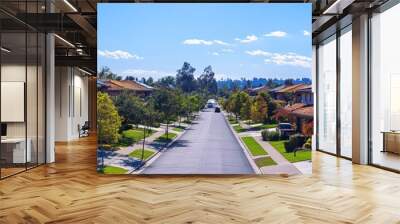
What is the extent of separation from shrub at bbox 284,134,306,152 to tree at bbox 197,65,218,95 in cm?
153

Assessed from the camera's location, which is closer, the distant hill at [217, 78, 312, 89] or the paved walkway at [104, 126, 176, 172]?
the paved walkway at [104, 126, 176, 172]

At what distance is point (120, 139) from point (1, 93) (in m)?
2.11

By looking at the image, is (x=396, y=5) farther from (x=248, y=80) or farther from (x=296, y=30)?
(x=248, y=80)

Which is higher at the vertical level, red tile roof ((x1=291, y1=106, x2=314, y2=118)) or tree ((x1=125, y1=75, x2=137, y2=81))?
tree ((x1=125, y1=75, x2=137, y2=81))

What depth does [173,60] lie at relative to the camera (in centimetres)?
709

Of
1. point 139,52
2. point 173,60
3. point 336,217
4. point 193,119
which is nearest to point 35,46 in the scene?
point 139,52

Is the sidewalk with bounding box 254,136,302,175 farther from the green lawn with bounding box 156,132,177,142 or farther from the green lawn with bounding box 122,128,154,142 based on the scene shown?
the green lawn with bounding box 122,128,154,142

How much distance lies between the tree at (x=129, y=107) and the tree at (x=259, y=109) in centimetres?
193

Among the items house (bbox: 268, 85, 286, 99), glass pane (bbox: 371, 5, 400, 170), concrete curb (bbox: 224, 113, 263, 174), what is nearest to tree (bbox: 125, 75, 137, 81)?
concrete curb (bbox: 224, 113, 263, 174)

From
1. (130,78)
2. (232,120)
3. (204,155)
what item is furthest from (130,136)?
(232,120)

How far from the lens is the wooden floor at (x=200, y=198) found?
441cm

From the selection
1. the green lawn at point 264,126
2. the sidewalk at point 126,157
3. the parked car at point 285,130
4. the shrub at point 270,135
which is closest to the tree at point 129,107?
the sidewalk at point 126,157

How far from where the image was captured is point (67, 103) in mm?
15617

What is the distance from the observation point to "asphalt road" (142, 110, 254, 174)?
274 inches
